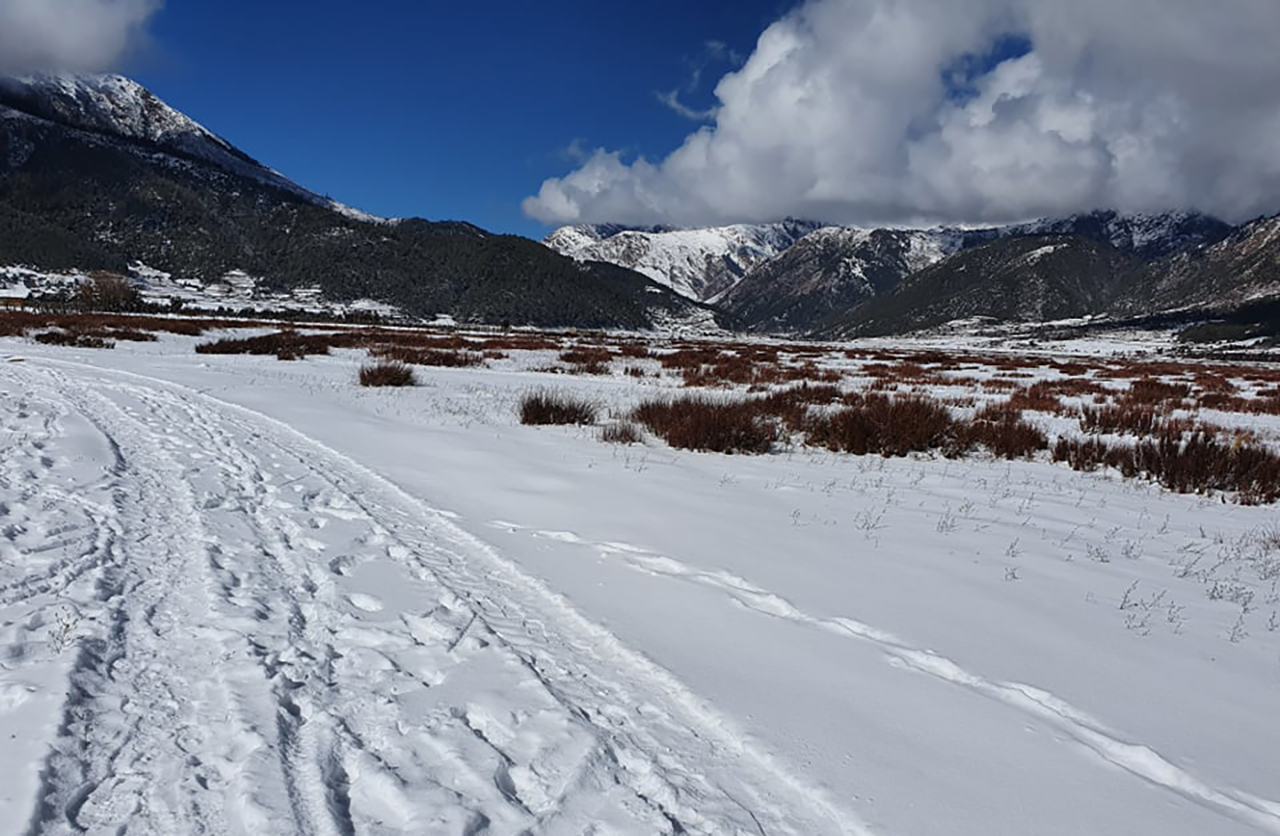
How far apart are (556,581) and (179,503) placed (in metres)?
3.21

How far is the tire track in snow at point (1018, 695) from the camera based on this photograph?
228 cm

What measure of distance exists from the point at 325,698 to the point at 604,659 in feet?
3.95

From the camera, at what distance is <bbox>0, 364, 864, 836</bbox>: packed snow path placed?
1.99 metres

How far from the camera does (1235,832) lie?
2129 millimetres

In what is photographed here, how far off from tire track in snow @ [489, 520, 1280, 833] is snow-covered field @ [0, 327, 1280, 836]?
0.05 ft

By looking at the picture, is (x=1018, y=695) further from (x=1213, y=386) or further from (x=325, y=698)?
(x=1213, y=386)

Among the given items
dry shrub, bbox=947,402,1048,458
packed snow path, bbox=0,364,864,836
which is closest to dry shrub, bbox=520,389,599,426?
dry shrub, bbox=947,402,1048,458

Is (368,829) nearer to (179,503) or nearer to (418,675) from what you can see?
(418,675)

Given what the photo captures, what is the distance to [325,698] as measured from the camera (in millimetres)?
2562

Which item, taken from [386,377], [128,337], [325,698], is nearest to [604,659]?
[325,698]

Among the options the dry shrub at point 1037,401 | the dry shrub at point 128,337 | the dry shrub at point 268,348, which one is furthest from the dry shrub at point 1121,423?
the dry shrub at point 128,337

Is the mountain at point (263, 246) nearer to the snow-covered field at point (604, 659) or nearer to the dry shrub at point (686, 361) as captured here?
the dry shrub at point (686, 361)

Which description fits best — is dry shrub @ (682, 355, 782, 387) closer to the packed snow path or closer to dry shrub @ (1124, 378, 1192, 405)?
dry shrub @ (1124, 378, 1192, 405)

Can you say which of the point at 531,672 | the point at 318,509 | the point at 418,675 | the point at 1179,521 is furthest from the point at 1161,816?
the point at 1179,521
